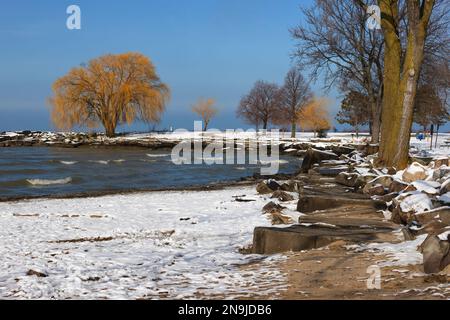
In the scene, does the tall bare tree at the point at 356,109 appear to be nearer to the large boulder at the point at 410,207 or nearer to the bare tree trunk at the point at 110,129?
the bare tree trunk at the point at 110,129

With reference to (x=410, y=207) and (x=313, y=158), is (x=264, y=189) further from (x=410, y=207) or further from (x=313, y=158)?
(x=313, y=158)

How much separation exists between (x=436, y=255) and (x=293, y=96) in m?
65.0

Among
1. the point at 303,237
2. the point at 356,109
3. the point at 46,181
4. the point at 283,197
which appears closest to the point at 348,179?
the point at 283,197

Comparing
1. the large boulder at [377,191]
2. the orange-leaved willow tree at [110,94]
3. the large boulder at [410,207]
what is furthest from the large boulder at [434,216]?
the orange-leaved willow tree at [110,94]

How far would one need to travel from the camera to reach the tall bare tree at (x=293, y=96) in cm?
6812

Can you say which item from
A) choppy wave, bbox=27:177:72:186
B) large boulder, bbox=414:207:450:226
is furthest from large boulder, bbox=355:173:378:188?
choppy wave, bbox=27:177:72:186

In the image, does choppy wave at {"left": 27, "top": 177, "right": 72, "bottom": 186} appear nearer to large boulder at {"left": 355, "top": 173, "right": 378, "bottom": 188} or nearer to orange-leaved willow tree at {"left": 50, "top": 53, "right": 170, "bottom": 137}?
→ large boulder at {"left": 355, "top": 173, "right": 378, "bottom": 188}

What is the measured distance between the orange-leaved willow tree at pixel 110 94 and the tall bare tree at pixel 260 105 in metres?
21.6

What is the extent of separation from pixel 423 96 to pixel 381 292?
32.0 m

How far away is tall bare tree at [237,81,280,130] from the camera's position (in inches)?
3132

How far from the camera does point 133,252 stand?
6.92 m

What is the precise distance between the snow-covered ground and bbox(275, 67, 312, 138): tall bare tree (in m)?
56.8

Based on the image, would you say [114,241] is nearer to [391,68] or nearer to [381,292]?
[381,292]
